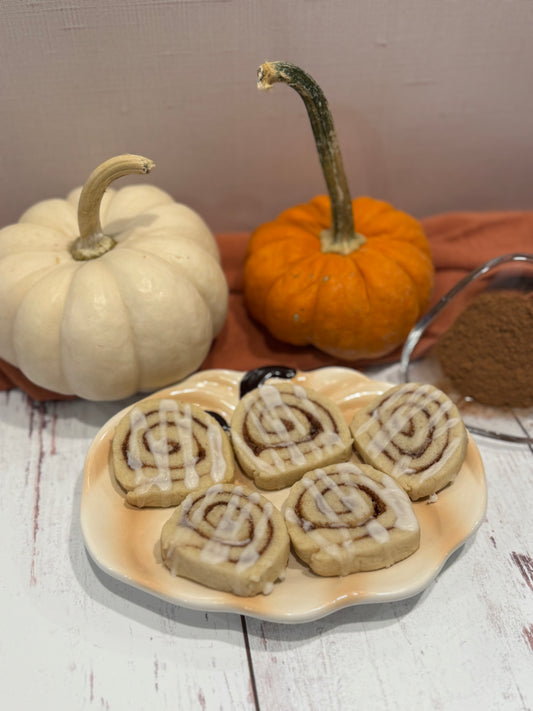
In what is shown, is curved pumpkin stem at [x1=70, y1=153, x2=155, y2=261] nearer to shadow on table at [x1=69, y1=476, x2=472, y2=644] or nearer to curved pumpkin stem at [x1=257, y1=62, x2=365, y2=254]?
curved pumpkin stem at [x1=257, y1=62, x2=365, y2=254]

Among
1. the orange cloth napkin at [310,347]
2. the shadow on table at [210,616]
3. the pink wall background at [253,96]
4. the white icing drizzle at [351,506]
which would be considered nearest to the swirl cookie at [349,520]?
the white icing drizzle at [351,506]

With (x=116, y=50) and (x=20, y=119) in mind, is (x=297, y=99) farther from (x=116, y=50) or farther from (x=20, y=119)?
(x=20, y=119)

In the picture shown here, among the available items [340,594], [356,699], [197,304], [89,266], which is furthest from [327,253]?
[356,699]

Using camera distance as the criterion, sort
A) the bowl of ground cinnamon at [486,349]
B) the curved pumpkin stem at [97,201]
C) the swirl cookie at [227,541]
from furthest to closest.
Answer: the bowl of ground cinnamon at [486,349] < the curved pumpkin stem at [97,201] < the swirl cookie at [227,541]

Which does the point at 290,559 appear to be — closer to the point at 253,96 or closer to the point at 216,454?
the point at 216,454

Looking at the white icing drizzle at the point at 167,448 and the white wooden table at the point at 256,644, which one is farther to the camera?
the white icing drizzle at the point at 167,448

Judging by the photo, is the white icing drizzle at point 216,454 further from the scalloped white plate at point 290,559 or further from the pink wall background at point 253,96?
the pink wall background at point 253,96
